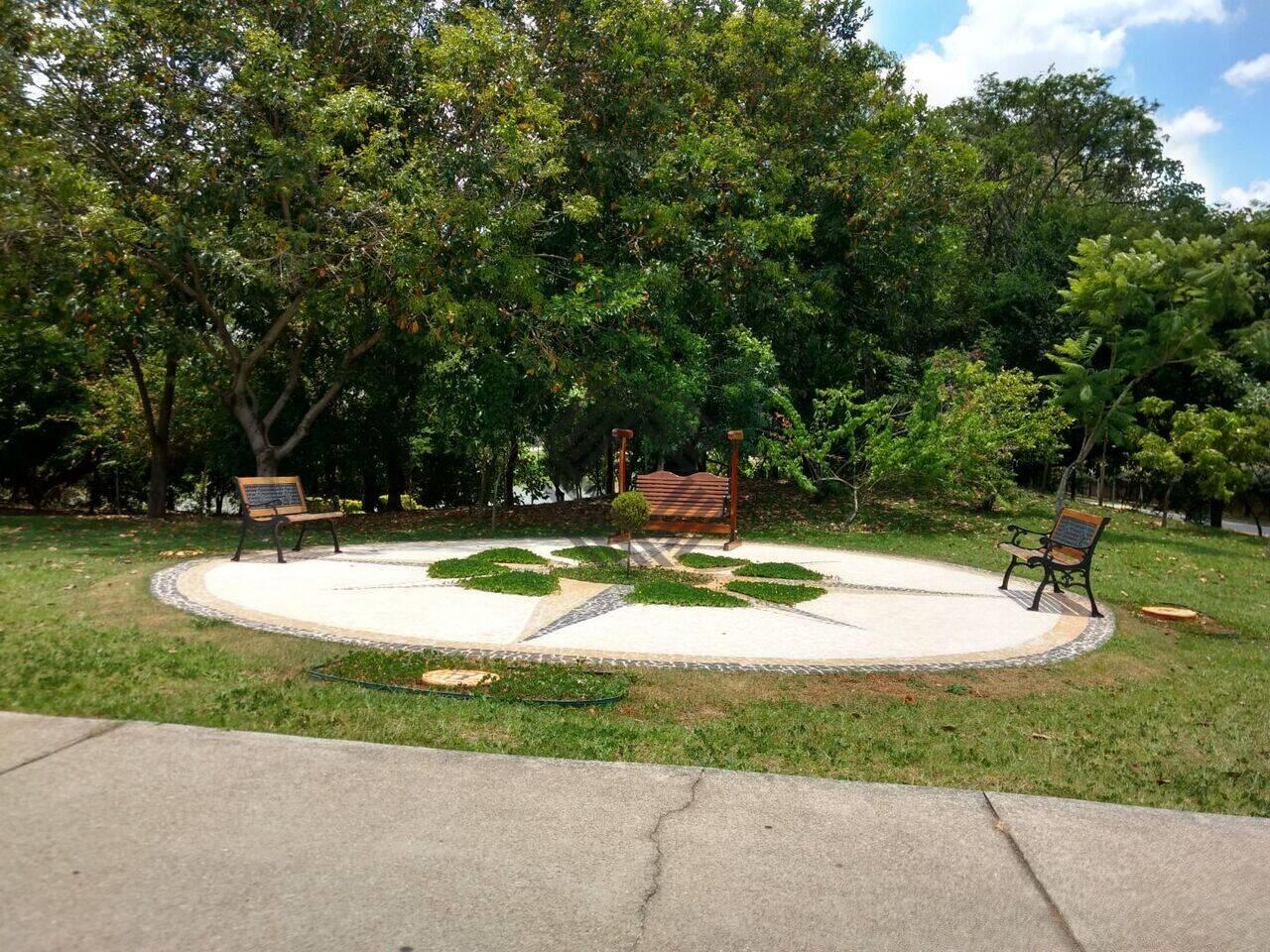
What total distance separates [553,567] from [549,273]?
20.4 feet

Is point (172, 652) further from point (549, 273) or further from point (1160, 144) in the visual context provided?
point (1160, 144)

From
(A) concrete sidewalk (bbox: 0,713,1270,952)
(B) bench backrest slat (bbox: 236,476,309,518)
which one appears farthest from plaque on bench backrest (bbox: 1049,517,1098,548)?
(B) bench backrest slat (bbox: 236,476,309,518)

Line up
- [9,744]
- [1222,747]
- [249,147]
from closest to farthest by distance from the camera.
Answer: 1. [9,744]
2. [1222,747]
3. [249,147]

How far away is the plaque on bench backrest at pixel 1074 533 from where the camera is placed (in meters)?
8.37

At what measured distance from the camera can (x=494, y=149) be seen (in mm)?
13188

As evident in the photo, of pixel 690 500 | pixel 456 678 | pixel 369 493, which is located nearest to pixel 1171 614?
pixel 690 500

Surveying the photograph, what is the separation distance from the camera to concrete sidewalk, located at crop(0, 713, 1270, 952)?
8.52 ft

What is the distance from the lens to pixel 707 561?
10.9m

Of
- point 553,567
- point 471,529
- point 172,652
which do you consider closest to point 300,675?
point 172,652

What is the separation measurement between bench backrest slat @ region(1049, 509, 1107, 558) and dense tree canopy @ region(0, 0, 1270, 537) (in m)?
6.54

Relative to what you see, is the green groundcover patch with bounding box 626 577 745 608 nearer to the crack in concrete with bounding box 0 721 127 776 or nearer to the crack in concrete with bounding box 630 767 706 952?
the crack in concrete with bounding box 630 767 706 952

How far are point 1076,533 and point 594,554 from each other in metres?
5.46

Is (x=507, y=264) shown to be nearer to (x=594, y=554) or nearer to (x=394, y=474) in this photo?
(x=594, y=554)

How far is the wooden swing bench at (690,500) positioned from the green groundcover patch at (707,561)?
0.86 metres
